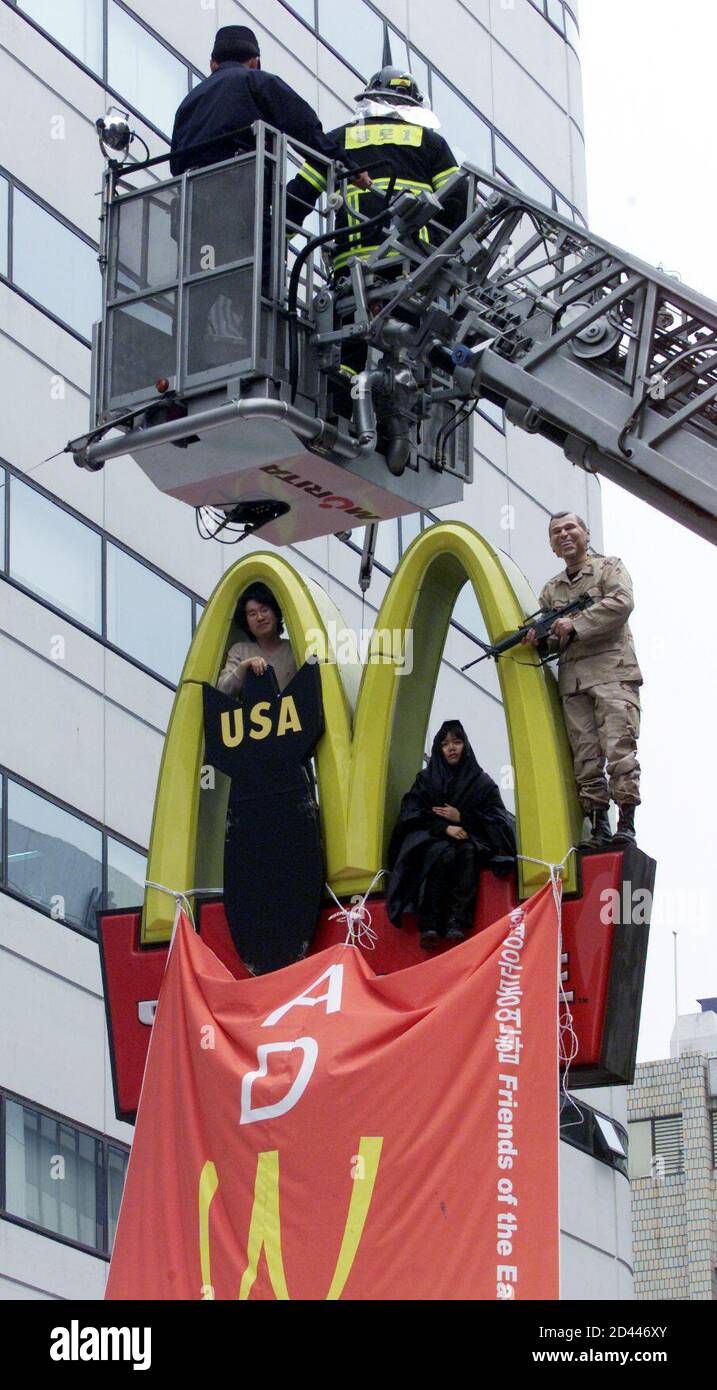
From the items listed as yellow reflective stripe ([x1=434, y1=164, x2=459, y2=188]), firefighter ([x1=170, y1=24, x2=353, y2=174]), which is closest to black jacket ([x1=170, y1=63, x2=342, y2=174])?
firefighter ([x1=170, y1=24, x2=353, y2=174])

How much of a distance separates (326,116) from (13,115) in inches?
295

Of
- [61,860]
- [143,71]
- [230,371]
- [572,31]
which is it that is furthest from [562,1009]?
[572,31]

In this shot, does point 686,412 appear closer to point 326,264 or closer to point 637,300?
point 637,300

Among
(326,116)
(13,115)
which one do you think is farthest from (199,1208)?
(326,116)

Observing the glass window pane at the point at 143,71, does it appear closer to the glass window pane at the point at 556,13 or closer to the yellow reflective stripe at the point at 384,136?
the glass window pane at the point at 556,13

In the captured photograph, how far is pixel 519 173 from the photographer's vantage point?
4712cm

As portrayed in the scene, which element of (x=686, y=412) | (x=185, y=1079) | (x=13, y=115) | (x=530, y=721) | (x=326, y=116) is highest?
(x=326, y=116)

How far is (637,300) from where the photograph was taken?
1988 cm

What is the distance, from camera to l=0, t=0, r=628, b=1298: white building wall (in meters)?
31.3

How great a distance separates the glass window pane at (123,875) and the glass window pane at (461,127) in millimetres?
14940

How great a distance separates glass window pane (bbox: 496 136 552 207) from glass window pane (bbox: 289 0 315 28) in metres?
5.91

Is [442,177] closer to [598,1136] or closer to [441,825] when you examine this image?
[441,825]

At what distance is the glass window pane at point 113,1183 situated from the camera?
32062 millimetres

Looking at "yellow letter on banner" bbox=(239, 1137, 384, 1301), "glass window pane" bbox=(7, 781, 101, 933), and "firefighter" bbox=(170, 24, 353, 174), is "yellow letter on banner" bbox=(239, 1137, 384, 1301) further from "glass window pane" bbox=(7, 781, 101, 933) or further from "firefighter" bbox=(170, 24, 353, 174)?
"glass window pane" bbox=(7, 781, 101, 933)
